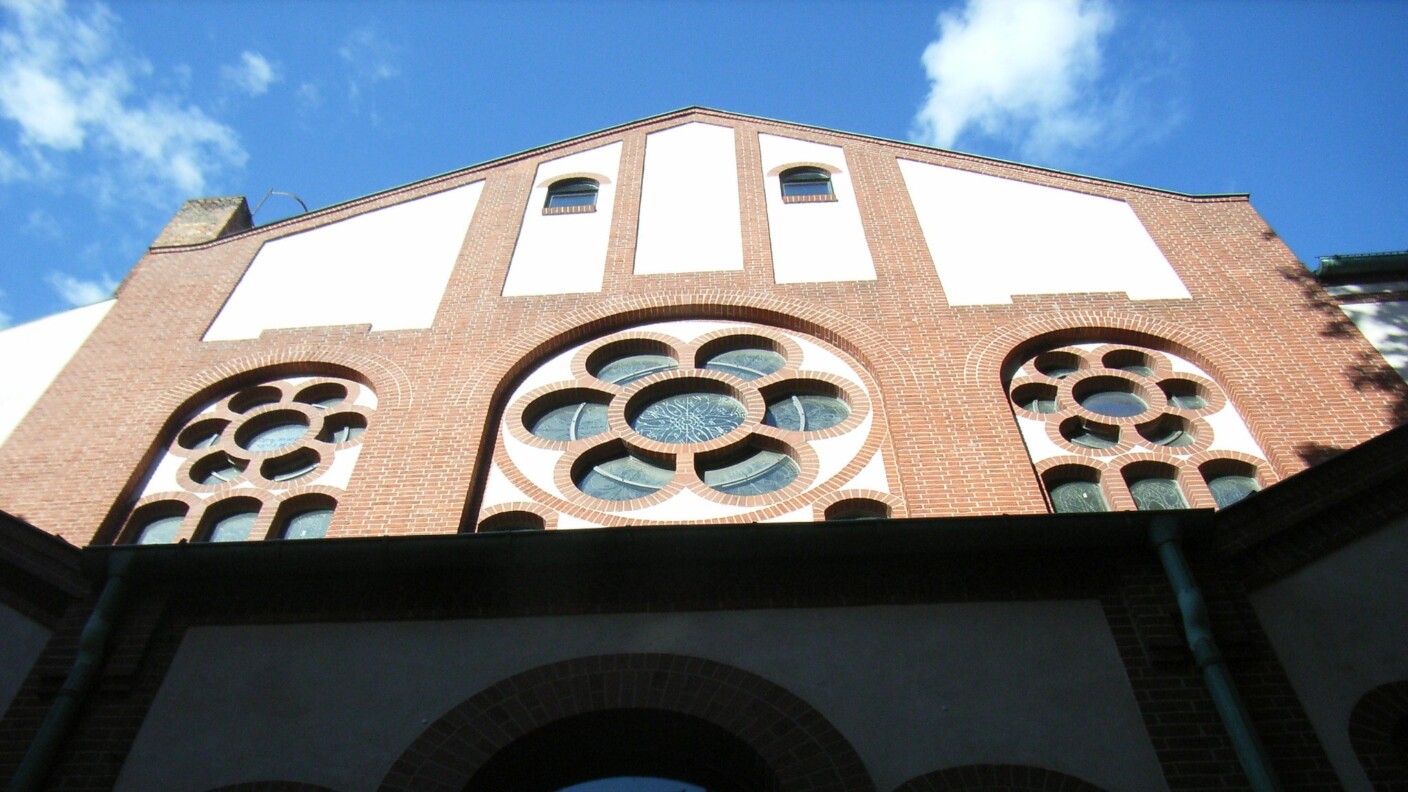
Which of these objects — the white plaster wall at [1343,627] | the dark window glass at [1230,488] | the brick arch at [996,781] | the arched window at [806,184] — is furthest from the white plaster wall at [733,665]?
the arched window at [806,184]

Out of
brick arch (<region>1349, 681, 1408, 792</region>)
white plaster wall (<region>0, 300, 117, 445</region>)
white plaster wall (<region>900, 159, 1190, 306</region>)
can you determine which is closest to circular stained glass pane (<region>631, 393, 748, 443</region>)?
white plaster wall (<region>900, 159, 1190, 306</region>)

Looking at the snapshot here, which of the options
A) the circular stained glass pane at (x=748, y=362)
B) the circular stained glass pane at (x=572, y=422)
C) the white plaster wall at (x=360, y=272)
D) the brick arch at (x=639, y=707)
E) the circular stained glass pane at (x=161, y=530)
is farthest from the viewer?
the white plaster wall at (x=360, y=272)

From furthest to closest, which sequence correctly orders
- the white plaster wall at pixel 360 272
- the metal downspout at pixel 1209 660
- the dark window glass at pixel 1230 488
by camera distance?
the white plaster wall at pixel 360 272, the dark window glass at pixel 1230 488, the metal downspout at pixel 1209 660

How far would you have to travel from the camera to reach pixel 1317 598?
25.0 ft

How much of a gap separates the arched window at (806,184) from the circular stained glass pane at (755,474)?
195 inches

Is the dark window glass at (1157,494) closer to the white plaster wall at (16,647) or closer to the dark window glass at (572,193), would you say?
the dark window glass at (572,193)

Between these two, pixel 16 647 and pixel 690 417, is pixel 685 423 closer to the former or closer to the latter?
pixel 690 417

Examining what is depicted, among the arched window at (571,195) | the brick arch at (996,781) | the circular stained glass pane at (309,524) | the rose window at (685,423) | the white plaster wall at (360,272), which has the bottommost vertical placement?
the brick arch at (996,781)

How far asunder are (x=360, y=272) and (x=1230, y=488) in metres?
9.82

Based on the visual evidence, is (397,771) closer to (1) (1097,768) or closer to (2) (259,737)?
(2) (259,737)

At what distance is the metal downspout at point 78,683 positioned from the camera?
6859 millimetres

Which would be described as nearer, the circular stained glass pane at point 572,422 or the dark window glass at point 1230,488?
the dark window glass at point 1230,488

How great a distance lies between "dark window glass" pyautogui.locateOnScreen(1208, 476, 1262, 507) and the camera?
32.5ft

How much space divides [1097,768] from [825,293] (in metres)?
6.52
